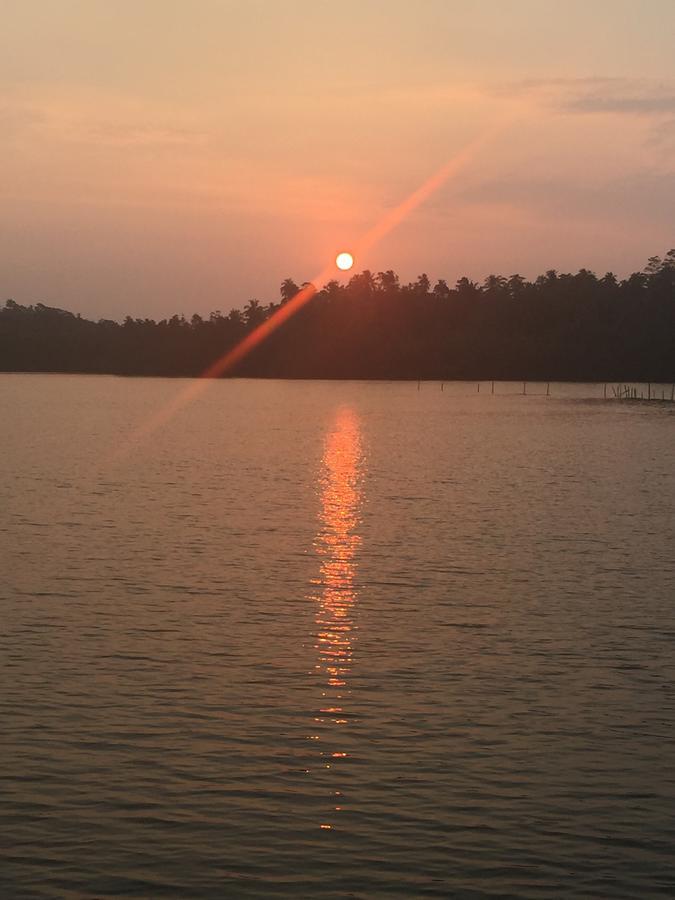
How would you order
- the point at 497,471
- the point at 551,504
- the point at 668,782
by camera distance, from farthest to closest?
the point at 497,471 < the point at 551,504 < the point at 668,782

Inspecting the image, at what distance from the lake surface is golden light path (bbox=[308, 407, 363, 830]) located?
89 mm

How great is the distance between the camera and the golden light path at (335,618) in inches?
748

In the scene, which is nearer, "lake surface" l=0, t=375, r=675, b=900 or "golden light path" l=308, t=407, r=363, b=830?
"lake surface" l=0, t=375, r=675, b=900

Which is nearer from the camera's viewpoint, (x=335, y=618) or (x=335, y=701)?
(x=335, y=701)

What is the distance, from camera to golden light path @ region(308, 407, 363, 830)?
19.0 metres

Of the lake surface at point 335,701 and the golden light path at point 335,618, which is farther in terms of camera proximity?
the golden light path at point 335,618

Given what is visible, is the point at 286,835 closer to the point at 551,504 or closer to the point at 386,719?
the point at 386,719

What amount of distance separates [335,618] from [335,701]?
7.03m

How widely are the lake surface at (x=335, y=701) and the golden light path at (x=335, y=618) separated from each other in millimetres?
89

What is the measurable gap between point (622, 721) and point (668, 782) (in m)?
2.89

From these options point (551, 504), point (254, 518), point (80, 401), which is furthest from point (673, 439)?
point (80, 401)

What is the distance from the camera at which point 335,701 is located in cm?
2195

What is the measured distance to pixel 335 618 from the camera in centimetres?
2897

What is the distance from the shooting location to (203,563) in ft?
118
